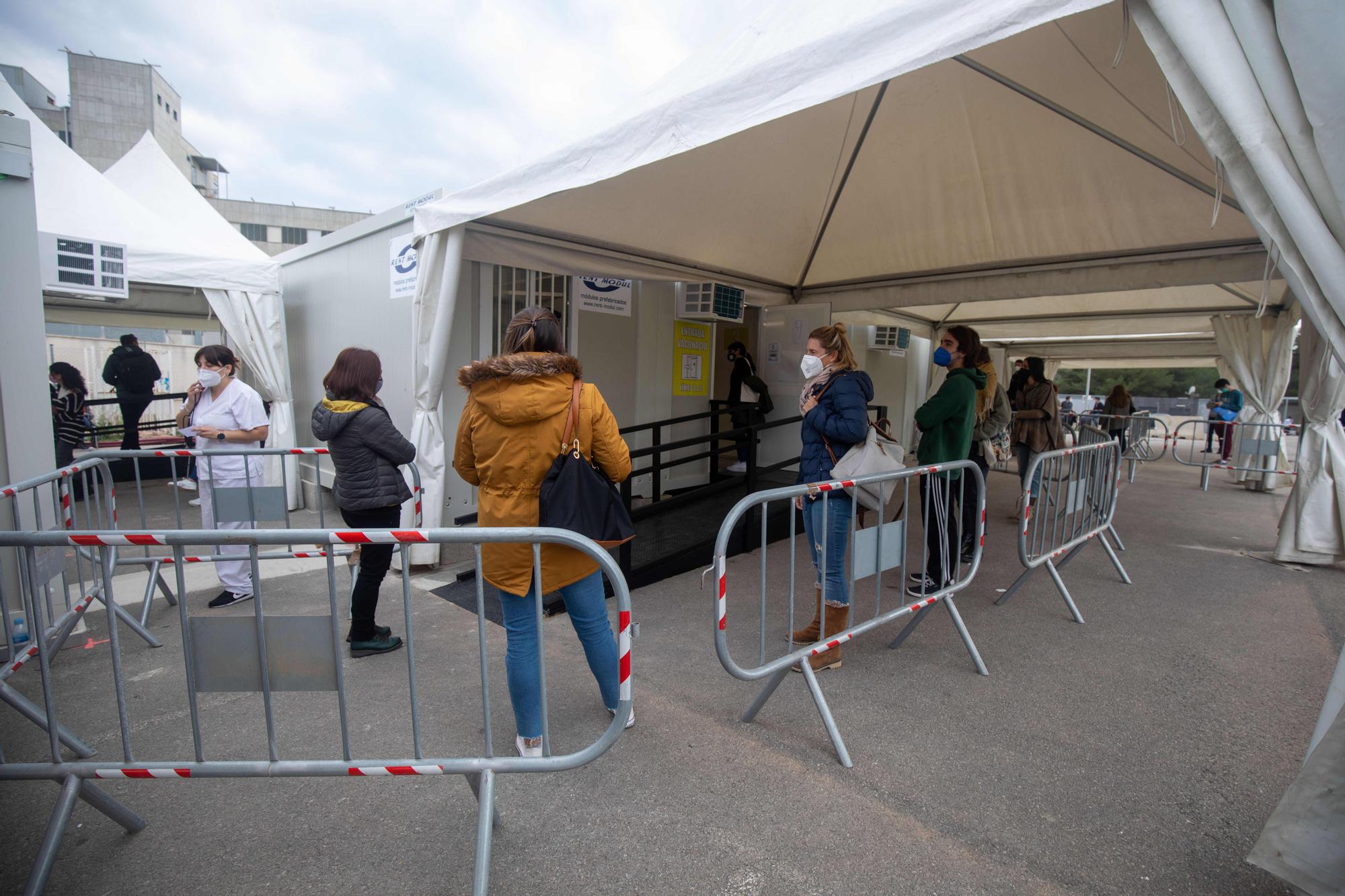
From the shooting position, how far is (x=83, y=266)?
206 inches

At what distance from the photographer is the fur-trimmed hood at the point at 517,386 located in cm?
221

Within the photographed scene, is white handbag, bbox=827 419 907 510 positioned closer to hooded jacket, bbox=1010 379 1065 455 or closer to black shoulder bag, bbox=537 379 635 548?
black shoulder bag, bbox=537 379 635 548

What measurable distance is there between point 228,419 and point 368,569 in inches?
72.5

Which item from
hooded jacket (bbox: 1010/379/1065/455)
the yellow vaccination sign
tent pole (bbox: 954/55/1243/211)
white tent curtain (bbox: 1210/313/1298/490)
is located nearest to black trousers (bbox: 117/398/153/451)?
the yellow vaccination sign

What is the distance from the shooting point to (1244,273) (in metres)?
4.81

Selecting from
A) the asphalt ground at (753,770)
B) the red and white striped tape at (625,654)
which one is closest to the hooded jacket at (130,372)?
the asphalt ground at (753,770)

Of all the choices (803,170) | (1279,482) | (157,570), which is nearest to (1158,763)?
(803,170)

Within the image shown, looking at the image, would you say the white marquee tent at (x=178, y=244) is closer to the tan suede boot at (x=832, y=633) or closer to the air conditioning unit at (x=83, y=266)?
the air conditioning unit at (x=83, y=266)

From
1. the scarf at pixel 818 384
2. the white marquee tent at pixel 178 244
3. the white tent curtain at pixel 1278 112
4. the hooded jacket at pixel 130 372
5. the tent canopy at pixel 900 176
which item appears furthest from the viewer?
the hooded jacket at pixel 130 372

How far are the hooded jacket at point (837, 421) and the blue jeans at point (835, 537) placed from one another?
0.21 m

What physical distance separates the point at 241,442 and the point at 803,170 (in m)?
4.79

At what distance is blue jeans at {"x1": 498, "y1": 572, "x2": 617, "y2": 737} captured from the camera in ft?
7.68

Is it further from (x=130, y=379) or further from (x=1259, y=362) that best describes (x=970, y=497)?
(x=130, y=379)

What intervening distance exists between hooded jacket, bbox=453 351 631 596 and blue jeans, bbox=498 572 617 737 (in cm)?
9
